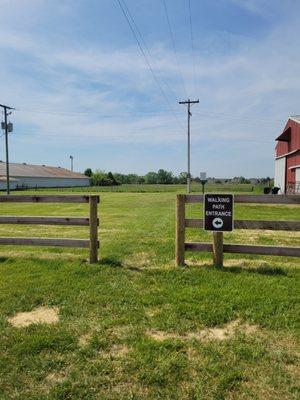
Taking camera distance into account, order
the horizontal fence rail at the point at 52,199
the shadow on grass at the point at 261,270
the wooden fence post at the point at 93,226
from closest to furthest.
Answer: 1. the shadow on grass at the point at 261,270
2. the wooden fence post at the point at 93,226
3. the horizontal fence rail at the point at 52,199

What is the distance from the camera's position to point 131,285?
5.64 m

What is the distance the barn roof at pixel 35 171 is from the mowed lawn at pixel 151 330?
79748mm

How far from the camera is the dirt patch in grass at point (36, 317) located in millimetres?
4375

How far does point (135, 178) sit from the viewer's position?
13300cm

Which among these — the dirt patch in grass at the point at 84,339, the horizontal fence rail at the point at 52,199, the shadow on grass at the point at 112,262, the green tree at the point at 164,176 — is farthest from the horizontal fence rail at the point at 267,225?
the green tree at the point at 164,176

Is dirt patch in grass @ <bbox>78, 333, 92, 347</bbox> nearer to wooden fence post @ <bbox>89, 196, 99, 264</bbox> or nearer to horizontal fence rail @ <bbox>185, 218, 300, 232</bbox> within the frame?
wooden fence post @ <bbox>89, 196, 99, 264</bbox>

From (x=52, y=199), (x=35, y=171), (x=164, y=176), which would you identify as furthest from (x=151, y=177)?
(x=52, y=199)

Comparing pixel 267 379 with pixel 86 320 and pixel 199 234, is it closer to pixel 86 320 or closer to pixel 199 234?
pixel 86 320

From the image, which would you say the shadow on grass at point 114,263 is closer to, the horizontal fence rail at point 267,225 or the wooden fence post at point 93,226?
the wooden fence post at point 93,226

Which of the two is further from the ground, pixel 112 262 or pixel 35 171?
pixel 35 171

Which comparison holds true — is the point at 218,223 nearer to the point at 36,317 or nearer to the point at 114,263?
the point at 114,263

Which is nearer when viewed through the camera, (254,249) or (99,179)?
(254,249)

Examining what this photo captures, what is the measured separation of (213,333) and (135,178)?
129 metres

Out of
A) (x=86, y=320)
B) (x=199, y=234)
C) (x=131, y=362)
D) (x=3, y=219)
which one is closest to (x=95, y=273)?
(x=86, y=320)
